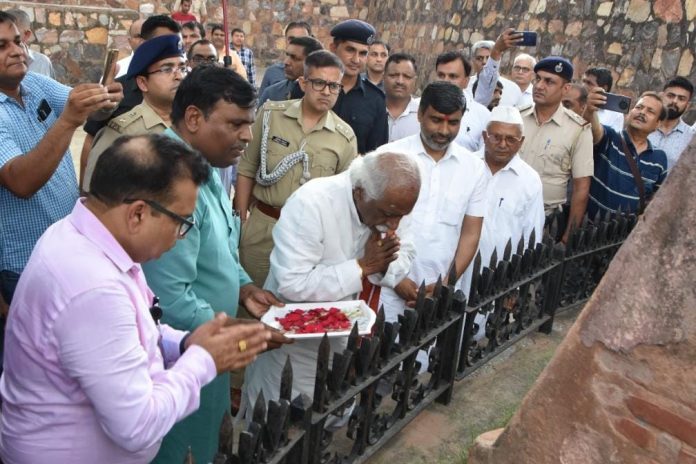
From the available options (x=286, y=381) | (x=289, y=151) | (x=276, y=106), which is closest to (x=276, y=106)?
(x=276, y=106)

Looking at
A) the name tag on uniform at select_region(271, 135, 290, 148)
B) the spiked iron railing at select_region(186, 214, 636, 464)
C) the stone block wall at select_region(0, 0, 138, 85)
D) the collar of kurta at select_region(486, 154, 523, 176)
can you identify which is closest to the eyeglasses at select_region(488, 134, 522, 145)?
the collar of kurta at select_region(486, 154, 523, 176)

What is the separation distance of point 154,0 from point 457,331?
42.3 feet

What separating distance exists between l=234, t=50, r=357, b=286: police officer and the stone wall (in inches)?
87.4

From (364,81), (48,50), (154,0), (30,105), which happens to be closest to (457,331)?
(30,105)

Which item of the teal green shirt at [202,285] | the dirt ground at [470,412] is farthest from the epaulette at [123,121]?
the dirt ground at [470,412]

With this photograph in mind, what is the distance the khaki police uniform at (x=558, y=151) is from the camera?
4.58 m

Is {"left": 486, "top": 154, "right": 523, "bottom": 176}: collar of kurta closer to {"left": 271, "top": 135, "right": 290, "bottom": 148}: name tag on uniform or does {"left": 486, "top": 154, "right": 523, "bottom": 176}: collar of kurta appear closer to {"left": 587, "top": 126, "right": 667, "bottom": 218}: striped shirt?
{"left": 587, "top": 126, "right": 667, "bottom": 218}: striped shirt

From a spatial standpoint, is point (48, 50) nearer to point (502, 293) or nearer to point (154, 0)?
point (154, 0)

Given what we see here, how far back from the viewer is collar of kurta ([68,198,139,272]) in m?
1.52

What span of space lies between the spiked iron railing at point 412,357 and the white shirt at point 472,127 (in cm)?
123

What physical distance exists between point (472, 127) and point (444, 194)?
5.15 feet

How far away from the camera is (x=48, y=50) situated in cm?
973

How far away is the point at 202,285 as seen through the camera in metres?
2.39

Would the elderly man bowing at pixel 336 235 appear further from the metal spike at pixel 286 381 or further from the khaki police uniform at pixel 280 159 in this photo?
the khaki police uniform at pixel 280 159
